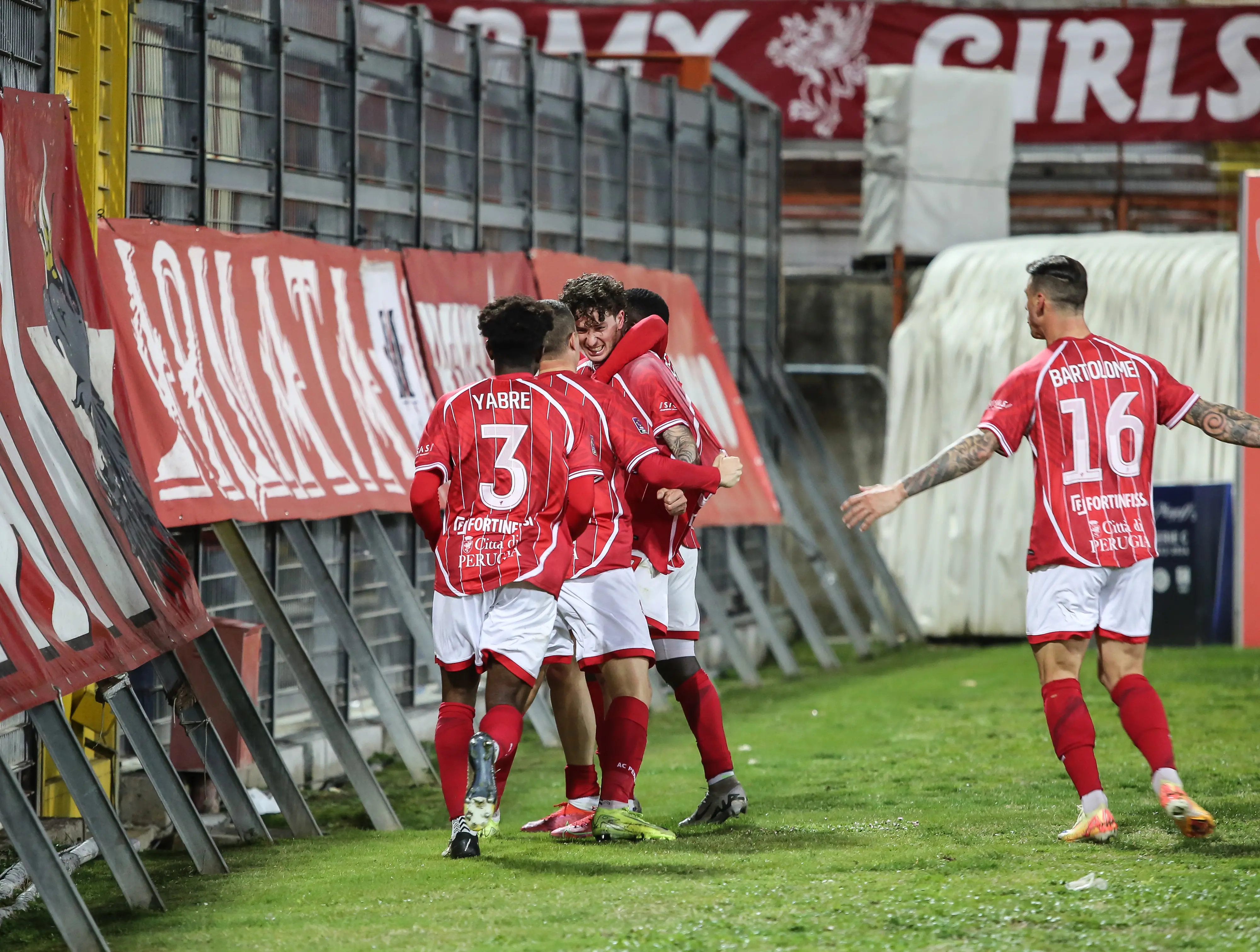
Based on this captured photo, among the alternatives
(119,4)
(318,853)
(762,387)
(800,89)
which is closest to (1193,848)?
(318,853)

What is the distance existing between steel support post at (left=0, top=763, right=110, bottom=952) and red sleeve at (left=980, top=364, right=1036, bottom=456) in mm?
3449

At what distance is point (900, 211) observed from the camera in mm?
17438

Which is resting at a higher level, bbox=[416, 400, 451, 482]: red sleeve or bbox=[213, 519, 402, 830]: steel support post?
bbox=[416, 400, 451, 482]: red sleeve

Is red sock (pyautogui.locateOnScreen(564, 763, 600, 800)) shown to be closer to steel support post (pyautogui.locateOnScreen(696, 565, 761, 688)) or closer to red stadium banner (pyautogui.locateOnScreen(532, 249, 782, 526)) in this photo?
steel support post (pyautogui.locateOnScreen(696, 565, 761, 688))

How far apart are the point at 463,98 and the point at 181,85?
9.50ft

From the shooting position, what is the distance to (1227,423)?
650 centimetres

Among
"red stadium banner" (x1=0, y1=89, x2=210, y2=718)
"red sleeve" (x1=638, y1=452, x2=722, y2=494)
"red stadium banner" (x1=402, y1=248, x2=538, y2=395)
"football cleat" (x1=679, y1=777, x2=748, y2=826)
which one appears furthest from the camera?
"red stadium banner" (x1=402, y1=248, x2=538, y2=395)

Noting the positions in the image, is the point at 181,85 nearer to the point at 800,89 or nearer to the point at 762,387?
the point at 762,387

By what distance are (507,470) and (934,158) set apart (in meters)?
12.4

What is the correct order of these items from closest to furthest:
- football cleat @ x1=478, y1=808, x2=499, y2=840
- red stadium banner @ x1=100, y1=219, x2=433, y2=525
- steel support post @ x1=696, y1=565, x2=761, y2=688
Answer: football cleat @ x1=478, y1=808, x2=499, y2=840 < red stadium banner @ x1=100, y1=219, x2=433, y2=525 < steel support post @ x1=696, y1=565, x2=761, y2=688

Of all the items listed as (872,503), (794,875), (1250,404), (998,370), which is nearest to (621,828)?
(794,875)

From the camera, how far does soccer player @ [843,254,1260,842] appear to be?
20.8ft

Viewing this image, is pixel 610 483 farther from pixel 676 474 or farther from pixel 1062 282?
pixel 1062 282

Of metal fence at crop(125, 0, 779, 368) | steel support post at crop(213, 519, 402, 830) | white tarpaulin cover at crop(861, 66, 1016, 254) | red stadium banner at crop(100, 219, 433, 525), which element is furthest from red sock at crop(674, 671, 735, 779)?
white tarpaulin cover at crop(861, 66, 1016, 254)
